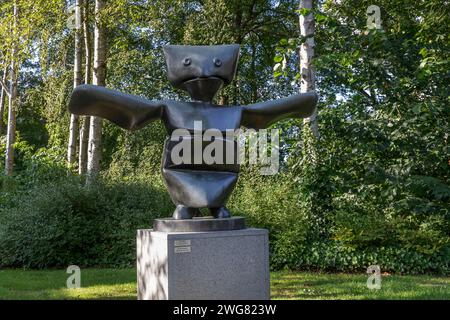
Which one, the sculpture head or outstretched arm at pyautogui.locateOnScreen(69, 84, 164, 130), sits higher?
the sculpture head

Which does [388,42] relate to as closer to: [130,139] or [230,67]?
[230,67]

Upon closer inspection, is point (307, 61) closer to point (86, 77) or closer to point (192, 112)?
point (192, 112)

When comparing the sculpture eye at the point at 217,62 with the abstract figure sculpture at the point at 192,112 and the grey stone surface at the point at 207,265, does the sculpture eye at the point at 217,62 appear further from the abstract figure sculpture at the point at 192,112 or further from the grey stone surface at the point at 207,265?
the grey stone surface at the point at 207,265

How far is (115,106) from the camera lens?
4570mm

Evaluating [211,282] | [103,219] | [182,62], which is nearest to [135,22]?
[103,219]

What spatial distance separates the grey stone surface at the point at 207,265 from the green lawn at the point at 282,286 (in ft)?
7.17

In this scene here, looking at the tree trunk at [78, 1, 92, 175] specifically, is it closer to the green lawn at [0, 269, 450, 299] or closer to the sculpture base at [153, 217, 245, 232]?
the green lawn at [0, 269, 450, 299]

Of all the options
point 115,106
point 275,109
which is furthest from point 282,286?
point 115,106

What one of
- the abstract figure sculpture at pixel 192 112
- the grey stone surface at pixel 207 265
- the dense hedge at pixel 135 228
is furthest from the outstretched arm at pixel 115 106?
the dense hedge at pixel 135 228

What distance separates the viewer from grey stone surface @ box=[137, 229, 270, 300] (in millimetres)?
4145

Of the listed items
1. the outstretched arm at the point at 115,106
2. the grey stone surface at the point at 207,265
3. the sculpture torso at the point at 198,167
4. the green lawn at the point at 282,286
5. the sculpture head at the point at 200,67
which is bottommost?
the green lawn at the point at 282,286

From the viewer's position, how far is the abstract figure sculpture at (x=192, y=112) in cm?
460

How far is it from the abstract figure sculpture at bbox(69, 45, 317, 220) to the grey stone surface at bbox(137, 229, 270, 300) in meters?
0.41

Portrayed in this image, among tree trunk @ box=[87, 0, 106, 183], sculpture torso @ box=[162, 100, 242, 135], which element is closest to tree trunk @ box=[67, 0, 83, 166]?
tree trunk @ box=[87, 0, 106, 183]
